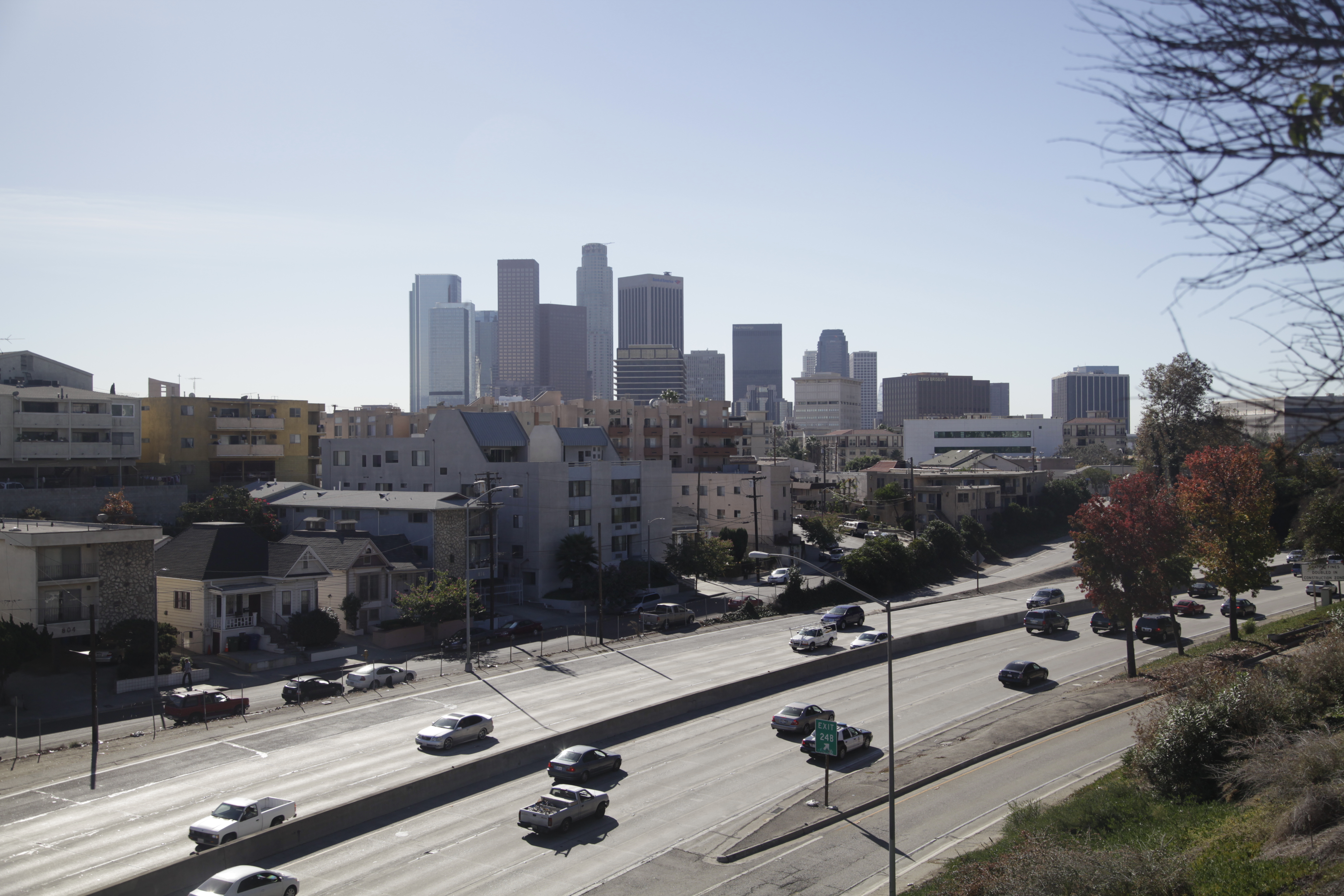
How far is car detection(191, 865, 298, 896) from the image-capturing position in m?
20.3

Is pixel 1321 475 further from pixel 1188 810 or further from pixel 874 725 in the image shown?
pixel 874 725

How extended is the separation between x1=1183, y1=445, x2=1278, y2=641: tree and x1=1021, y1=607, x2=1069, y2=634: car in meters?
9.96

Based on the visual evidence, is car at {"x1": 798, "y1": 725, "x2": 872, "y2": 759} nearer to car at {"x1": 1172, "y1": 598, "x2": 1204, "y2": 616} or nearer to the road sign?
the road sign

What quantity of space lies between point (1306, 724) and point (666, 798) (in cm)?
1726

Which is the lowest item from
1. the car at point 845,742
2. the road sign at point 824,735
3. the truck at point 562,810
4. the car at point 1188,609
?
the car at point 1188,609

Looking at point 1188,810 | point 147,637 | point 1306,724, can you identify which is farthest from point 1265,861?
point 147,637

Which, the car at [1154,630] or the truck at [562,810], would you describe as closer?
the truck at [562,810]

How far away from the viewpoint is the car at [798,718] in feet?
114

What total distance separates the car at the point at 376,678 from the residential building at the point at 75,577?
1201cm

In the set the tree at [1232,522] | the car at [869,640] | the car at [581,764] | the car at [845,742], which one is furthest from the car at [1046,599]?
the car at [581,764]

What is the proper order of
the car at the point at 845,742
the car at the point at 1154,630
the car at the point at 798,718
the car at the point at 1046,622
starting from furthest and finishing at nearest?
the car at the point at 1046,622 < the car at the point at 1154,630 < the car at the point at 798,718 < the car at the point at 845,742

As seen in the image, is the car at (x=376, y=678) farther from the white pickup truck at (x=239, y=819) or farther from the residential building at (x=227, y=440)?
the residential building at (x=227, y=440)

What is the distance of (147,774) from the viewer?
30016 millimetres

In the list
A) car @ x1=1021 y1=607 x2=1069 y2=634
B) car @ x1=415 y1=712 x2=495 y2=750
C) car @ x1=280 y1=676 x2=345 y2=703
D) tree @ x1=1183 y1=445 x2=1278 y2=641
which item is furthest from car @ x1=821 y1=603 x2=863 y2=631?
car @ x1=280 y1=676 x2=345 y2=703
